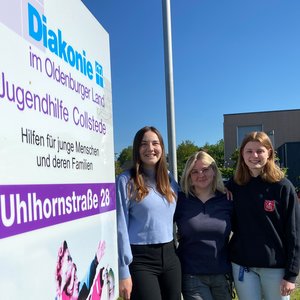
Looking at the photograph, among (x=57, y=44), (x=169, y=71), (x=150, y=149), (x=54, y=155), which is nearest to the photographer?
(x=54, y=155)

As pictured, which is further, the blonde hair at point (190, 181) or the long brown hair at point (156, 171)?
the blonde hair at point (190, 181)

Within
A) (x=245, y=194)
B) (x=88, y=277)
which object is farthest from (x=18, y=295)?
(x=245, y=194)

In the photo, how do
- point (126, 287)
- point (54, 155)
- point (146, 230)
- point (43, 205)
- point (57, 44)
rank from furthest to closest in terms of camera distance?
1. point (146, 230)
2. point (126, 287)
3. point (57, 44)
4. point (54, 155)
5. point (43, 205)

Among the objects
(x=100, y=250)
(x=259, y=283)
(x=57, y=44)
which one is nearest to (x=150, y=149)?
(x=100, y=250)

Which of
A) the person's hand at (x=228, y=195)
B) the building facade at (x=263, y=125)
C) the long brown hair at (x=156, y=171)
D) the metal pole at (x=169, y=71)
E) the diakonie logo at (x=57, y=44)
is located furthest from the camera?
the building facade at (x=263, y=125)

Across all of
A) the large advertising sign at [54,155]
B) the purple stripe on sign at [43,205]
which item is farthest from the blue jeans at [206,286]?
the purple stripe on sign at [43,205]

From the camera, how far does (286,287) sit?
3059 mm

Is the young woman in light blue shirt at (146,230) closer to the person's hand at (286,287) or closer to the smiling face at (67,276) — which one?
the person's hand at (286,287)

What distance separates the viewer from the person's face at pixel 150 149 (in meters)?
3.16

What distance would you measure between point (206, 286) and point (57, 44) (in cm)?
245

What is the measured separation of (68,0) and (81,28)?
7.3 inches

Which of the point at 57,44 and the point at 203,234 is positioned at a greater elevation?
the point at 57,44

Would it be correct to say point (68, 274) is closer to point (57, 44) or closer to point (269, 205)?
point (57, 44)

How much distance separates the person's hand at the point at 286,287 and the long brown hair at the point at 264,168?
82 centimetres
